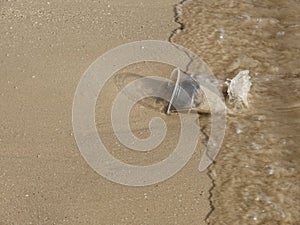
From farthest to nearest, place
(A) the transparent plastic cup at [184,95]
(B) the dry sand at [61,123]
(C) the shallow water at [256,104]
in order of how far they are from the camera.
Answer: (A) the transparent plastic cup at [184,95], (C) the shallow water at [256,104], (B) the dry sand at [61,123]

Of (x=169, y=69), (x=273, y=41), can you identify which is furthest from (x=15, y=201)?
(x=273, y=41)

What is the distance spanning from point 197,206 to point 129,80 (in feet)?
3.31

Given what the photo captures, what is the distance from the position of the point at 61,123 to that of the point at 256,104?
1222 millimetres

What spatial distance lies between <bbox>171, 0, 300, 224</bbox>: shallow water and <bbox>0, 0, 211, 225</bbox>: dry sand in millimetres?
167

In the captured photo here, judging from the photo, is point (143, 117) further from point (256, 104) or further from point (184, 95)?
point (256, 104)

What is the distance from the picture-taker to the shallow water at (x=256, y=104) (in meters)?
3.04

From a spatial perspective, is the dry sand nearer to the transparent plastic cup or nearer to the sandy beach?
the sandy beach

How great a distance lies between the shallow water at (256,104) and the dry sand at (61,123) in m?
0.17

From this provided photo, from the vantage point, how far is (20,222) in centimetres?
281

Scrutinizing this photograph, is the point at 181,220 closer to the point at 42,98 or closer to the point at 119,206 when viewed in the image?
the point at 119,206

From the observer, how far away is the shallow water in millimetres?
3035

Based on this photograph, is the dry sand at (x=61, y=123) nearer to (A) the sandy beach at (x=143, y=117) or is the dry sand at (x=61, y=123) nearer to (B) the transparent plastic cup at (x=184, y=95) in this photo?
(A) the sandy beach at (x=143, y=117)

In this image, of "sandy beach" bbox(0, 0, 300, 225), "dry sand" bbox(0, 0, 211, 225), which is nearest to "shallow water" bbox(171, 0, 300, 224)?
"sandy beach" bbox(0, 0, 300, 225)

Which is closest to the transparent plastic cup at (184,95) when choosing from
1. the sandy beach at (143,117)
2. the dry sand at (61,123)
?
the sandy beach at (143,117)
